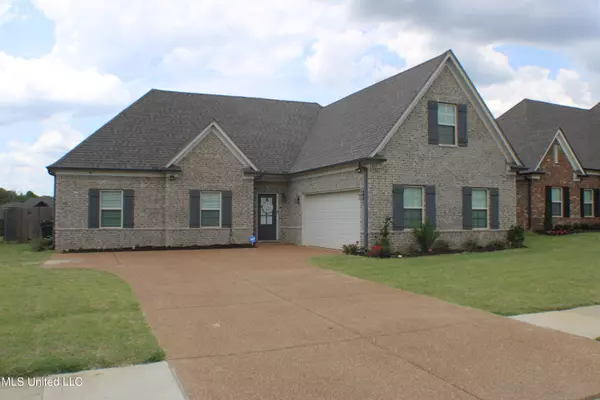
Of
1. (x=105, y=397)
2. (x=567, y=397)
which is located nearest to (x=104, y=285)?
(x=105, y=397)

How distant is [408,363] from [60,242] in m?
16.7

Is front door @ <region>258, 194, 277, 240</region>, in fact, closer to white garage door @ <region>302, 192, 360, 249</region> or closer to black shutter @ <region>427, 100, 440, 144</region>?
white garage door @ <region>302, 192, 360, 249</region>

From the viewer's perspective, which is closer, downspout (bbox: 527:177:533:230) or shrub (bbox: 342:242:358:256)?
shrub (bbox: 342:242:358:256)

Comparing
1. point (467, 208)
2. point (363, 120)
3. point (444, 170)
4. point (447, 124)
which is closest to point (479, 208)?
point (467, 208)

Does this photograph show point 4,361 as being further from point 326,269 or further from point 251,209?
point 251,209

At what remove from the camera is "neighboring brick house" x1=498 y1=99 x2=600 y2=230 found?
2480 cm

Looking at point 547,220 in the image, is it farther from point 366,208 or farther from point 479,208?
point 366,208

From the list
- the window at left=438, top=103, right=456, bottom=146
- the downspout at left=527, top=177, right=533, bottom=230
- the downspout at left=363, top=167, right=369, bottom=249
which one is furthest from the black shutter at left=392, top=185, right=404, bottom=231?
the downspout at left=527, top=177, right=533, bottom=230

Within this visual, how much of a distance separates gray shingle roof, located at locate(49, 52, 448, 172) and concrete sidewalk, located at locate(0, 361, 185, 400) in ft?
43.1

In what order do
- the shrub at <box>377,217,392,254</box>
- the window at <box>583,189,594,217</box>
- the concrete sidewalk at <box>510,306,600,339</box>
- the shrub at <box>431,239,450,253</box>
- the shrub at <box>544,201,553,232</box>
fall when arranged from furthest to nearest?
the window at <box>583,189,594,217</box>
the shrub at <box>544,201,553,232</box>
the shrub at <box>431,239,450,253</box>
the shrub at <box>377,217,392,254</box>
the concrete sidewalk at <box>510,306,600,339</box>

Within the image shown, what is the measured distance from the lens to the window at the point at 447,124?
744 inches

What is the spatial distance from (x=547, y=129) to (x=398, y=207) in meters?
13.1

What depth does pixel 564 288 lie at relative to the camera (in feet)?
33.2

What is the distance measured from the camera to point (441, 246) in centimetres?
1844
